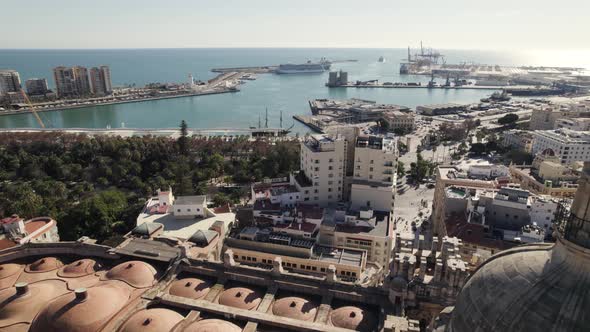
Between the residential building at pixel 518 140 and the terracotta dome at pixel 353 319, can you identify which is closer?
the terracotta dome at pixel 353 319

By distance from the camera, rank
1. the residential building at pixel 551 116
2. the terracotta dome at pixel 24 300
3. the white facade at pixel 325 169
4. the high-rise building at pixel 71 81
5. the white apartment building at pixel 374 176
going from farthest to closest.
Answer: the high-rise building at pixel 71 81, the residential building at pixel 551 116, the white facade at pixel 325 169, the white apartment building at pixel 374 176, the terracotta dome at pixel 24 300

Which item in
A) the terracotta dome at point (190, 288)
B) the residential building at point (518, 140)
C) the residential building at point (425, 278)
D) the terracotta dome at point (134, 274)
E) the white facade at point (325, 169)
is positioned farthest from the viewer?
the residential building at point (518, 140)

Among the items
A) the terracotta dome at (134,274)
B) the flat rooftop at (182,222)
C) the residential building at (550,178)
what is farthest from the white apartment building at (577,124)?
the terracotta dome at (134,274)

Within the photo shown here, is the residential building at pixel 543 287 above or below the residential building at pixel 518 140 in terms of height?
above

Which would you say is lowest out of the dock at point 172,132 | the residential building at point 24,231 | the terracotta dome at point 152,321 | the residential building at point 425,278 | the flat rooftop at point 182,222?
the dock at point 172,132

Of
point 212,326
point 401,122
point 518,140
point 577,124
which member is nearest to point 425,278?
point 212,326

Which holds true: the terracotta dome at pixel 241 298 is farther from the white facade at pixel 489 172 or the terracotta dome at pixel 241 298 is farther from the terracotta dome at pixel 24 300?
the white facade at pixel 489 172

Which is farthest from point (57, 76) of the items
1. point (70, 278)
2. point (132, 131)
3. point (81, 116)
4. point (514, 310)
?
point (514, 310)

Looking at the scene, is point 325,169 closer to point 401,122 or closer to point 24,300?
point 24,300
